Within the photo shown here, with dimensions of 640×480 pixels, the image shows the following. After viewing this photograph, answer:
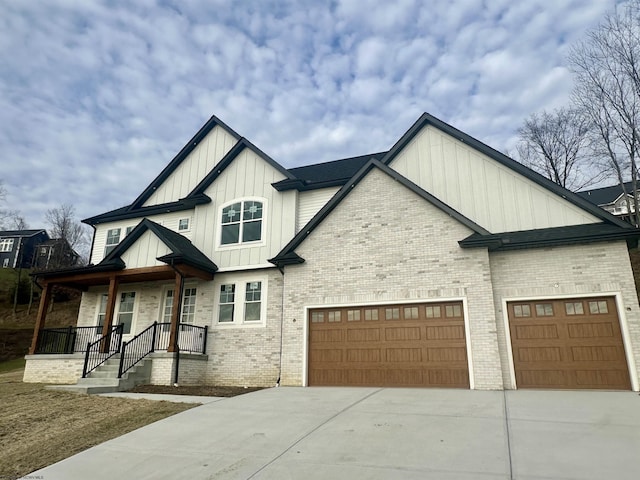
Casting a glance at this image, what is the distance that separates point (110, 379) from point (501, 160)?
13.3 metres

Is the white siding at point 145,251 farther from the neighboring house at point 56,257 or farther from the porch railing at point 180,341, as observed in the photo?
the neighboring house at point 56,257

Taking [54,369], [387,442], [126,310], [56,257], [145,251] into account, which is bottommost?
[387,442]

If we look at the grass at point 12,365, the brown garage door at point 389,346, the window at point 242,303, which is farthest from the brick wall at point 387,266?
the grass at point 12,365

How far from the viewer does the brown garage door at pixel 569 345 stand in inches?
420

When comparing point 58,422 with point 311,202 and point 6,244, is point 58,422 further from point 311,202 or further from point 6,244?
point 6,244

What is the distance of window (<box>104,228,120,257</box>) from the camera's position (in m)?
19.6

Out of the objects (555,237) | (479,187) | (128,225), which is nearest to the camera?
(555,237)

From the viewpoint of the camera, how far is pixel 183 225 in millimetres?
18203

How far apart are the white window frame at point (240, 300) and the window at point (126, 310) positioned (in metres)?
3.83

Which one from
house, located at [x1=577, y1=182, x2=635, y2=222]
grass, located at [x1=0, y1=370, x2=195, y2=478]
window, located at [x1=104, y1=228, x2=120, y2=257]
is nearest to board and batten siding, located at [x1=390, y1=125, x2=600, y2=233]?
grass, located at [x1=0, y1=370, x2=195, y2=478]

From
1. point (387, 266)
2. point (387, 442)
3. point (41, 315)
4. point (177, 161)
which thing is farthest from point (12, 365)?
point (387, 442)

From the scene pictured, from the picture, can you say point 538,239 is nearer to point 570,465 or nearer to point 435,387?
point 435,387

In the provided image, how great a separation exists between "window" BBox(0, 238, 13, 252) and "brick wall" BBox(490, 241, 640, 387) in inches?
2503

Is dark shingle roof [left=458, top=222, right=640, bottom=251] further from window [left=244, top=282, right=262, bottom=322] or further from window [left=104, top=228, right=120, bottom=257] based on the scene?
window [left=104, top=228, right=120, bottom=257]
